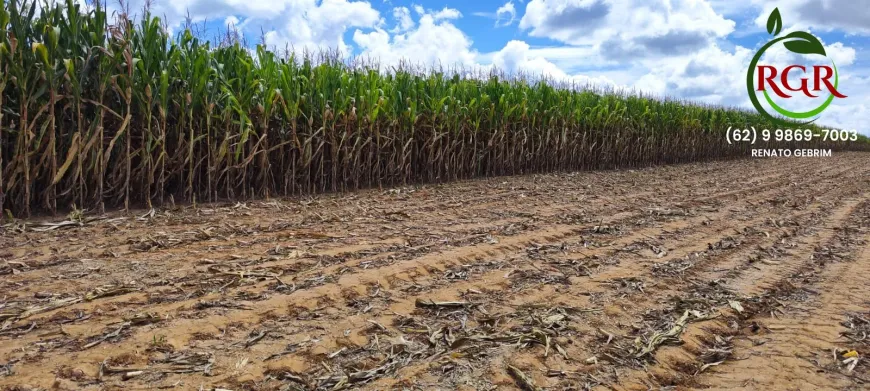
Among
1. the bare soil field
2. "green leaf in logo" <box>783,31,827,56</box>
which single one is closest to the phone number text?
"green leaf in logo" <box>783,31,827,56</box>

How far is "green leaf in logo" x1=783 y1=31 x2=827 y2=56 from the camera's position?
1388 cm

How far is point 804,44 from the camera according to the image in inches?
547

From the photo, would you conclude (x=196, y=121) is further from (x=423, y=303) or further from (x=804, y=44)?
(x=804, y=44)

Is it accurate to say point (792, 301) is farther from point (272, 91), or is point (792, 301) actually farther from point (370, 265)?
point (272, 91)

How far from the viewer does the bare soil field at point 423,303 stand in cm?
252

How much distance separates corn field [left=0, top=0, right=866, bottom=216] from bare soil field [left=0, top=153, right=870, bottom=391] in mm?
630

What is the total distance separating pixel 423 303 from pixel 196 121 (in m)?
4.46

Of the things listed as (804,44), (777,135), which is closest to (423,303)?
(804,44)

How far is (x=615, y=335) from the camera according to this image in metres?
3.02

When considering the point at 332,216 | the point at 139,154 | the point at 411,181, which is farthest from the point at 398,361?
the point at 411,181

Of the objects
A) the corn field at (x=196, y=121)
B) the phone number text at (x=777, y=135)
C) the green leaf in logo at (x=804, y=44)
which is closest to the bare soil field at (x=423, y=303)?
the corn field at (x=196, y=121)

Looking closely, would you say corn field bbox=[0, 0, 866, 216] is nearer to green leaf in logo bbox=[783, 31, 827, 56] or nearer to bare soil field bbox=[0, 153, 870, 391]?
bare soil field bbox=[0, 153, 870, 391]

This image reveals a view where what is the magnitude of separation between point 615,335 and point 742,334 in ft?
2.63

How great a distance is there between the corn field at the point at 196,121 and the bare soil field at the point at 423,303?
63cm
